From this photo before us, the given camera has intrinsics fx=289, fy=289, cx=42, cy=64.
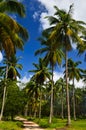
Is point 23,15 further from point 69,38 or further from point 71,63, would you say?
point 71,63

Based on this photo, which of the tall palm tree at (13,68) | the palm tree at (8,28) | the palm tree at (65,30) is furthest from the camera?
the tall palm tree at (13,68)

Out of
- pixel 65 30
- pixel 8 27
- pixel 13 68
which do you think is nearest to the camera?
pixel 8 27

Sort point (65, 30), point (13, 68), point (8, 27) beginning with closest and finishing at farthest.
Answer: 1. point (8, 27)
2. point (65, 30)
3. point (13, 68)

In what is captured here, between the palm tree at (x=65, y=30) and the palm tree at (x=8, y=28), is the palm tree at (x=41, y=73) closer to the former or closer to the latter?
the palm tree at (x=65, y=30)

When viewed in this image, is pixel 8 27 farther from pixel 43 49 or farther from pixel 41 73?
pixel 41 73

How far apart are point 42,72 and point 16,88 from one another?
5635mm

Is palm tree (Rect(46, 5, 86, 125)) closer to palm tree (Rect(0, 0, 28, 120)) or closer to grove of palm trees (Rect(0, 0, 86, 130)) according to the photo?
grove of palm trees (Rect(0, 0, 86, 130))

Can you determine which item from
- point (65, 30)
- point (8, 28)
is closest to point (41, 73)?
point (65, 30)

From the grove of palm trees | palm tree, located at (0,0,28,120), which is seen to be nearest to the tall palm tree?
the grove of palm trees

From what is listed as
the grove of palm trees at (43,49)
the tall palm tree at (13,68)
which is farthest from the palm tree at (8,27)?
the tall palm tree at (13,68)

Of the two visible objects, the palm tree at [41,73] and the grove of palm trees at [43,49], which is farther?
the palm tree at [41,73]

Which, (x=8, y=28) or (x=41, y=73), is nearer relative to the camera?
(x=8, y=28)

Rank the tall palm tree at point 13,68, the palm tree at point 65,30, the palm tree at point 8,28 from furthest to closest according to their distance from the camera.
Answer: the tall palm tree at point 13,68 < the palm tree at point 65,30 < the palm tree at point 8,28

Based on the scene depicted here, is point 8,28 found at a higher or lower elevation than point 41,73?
lower
